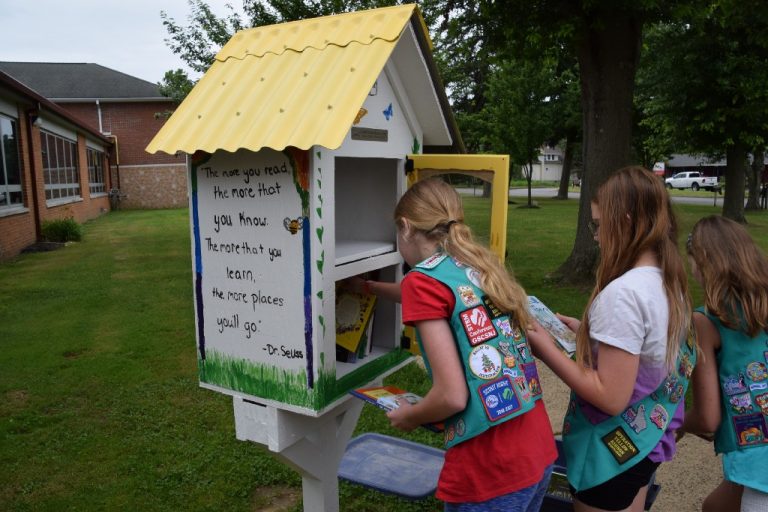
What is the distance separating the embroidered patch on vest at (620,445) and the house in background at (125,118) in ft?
85.1

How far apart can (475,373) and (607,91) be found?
6.76 meters

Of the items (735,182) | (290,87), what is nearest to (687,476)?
(290,87)

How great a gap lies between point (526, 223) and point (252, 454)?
14260mm

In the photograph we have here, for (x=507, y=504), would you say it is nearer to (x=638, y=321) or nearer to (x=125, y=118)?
(x=638, y=321)

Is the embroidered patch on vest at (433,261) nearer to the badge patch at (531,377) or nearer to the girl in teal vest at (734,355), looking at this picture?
the badge patch at (531,377)

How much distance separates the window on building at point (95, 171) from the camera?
76.6 feet

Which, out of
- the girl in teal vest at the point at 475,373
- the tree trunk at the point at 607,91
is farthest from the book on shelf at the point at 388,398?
the tree trunk at the point at 607,91

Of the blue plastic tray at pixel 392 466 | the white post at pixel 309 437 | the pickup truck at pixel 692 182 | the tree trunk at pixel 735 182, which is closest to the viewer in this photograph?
the white post at pixel 309 437

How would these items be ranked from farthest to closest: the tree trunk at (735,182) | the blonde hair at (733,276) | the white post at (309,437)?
the tree trunk at (735,182), the white post at (309,437), the blonde hair at (733,276)

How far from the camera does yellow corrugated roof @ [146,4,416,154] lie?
1.99 m

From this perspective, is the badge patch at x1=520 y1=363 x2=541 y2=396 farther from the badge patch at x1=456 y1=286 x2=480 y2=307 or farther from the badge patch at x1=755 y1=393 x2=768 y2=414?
the badge patch at x1=755 y1=393 x2=768 y2=414

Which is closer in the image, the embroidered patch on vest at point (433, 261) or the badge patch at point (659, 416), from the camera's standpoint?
the embroidered patch on vest at point (433, 261)

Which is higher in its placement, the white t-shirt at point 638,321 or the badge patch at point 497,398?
the white t-shirt at point 638,321

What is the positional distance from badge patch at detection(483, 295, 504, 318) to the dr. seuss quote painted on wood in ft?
2.13
